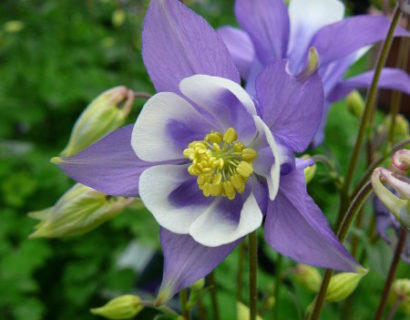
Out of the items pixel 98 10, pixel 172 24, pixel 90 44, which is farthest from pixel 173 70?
pixel 98 10

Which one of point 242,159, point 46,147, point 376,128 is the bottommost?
point 46,147

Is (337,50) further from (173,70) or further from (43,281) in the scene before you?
(43,281)

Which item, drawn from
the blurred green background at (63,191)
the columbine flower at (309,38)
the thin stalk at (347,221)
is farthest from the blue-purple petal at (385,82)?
the thin stalk at (347,221)

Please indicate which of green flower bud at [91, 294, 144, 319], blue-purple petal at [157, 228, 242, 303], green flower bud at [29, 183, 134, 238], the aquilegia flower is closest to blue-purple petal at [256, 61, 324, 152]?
the aquilegia flower

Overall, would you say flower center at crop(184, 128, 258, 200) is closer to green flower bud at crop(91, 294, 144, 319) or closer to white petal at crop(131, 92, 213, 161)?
white petal at crop(131, 92, 213, 161)

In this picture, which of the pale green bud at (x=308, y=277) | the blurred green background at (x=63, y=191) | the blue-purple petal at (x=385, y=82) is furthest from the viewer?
the blurred green background at (x=63, y=191)

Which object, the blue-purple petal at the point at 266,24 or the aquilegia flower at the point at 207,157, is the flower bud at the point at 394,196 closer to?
the aquilegia flower at the point at 207,157
